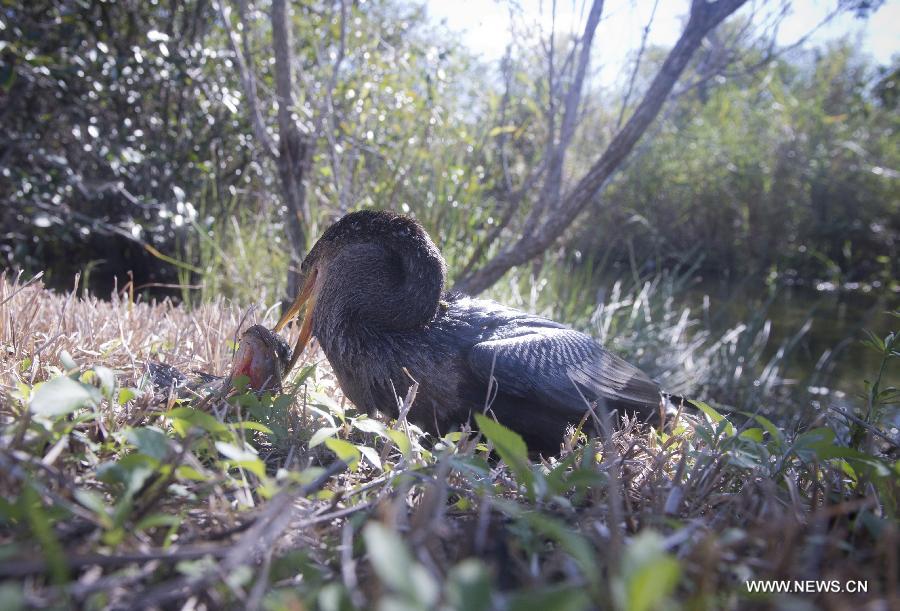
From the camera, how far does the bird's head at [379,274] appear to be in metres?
2.19

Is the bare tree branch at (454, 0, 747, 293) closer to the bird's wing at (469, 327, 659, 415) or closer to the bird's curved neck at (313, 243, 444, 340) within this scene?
the bird's wing at (469, 327, 659, 415)

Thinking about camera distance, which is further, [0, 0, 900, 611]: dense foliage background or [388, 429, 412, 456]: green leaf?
[388, 429, 412, 456]: green leaf

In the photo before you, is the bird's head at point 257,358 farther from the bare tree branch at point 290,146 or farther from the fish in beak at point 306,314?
the bare tree branch at point 290,146

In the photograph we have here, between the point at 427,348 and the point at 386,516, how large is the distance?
1312 millimetres

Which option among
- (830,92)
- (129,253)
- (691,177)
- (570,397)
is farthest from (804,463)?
Result: (830,92)

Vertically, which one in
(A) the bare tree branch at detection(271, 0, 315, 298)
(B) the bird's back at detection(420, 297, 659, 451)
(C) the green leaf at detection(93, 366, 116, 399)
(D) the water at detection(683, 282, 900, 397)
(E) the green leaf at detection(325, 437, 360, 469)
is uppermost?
(A) the bare tree branch at detection(271, 0, 315, 298)

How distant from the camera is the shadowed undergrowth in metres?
0.77

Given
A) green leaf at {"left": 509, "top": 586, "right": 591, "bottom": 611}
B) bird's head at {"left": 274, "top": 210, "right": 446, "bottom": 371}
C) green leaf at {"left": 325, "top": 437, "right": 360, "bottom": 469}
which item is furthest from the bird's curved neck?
green leaf at {"left": 509, "top": 586, "right": 591, "bottom": 611}

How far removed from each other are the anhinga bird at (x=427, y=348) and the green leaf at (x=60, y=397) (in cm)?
101

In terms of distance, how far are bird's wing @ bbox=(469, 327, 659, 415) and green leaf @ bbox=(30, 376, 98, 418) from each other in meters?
1.19

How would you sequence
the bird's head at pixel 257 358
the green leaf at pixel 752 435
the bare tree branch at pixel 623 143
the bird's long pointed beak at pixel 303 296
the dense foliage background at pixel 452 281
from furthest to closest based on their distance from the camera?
1. the bare tree branch at pixel 623 143
2. the bird's long pointed beak at pixel 303 296
3. the bird's head at pixel 257 358
4. the green leaf at pixel 752 435
5. the dense foliage background at pixel 452 281

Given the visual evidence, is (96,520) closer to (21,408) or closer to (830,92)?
(21,408)

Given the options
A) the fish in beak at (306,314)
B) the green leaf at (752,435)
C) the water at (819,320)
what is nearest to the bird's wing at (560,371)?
the green leaf at (752,435)

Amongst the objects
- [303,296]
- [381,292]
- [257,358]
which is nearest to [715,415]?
[381,292]
